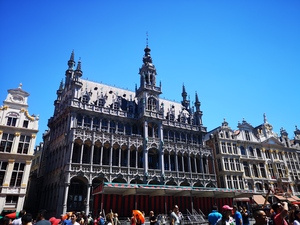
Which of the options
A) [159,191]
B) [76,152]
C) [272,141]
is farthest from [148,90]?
[272,141]

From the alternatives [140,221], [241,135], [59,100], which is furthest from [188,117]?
[140,221]

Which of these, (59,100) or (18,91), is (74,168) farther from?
(59,100)

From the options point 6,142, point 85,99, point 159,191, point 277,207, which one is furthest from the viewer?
point 85,99

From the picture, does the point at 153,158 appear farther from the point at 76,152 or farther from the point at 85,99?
the point at 85,99

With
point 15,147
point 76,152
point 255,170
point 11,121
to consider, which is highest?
point 11,121

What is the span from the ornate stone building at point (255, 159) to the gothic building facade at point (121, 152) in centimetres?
373

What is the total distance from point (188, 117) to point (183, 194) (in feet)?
71.8

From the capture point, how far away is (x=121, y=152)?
36062 mm

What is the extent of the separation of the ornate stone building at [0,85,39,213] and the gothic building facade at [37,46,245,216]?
4.24m

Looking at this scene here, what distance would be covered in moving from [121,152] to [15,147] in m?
14.5

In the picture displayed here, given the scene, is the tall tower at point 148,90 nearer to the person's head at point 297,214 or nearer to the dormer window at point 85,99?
the dormer window at point 85,99

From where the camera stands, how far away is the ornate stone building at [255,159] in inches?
1759

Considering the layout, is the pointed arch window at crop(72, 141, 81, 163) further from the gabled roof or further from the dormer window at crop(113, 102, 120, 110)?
the gabled roof

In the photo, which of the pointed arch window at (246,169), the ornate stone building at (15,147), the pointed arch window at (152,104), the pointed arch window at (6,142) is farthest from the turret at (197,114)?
the pointed arch window at (6,142)
